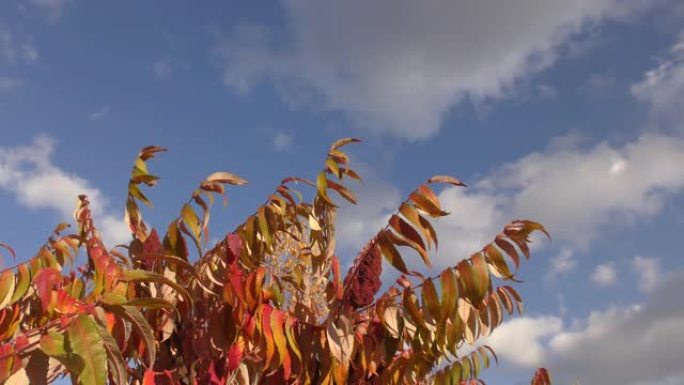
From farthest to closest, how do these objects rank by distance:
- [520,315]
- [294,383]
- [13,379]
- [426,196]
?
[520,315]
[294,383]
[426,196]
[13,379]

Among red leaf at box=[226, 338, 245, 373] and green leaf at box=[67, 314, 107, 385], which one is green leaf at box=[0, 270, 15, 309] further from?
red leaf at box=[226, 338, 245, 373]

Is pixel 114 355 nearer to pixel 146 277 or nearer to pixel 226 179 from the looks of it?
pixel 146 277

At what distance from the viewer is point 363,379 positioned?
11.5ft

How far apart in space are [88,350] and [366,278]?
5.08 ft

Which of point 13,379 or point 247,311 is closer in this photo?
point 13,379

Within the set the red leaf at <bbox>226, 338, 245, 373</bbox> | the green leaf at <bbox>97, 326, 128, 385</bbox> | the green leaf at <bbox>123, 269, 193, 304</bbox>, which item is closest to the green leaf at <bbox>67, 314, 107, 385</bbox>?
the green leaf at <bbox>97, 326, 128, 385</bbox>

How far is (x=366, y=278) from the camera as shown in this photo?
10.6 ft

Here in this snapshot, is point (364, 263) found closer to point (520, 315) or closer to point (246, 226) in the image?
point (246, 226)

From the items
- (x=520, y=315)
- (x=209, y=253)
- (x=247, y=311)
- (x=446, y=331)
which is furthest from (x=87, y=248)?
(x=520, y=315)

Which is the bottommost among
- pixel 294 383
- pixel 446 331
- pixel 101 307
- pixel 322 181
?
pixel 101 307

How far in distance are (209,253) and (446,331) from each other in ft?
3.80

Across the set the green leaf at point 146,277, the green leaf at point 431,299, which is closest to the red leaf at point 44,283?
the green leaf at point 146,277

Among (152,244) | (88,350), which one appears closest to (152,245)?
(152,244)

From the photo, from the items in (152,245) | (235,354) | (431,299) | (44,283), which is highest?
(152,245)
